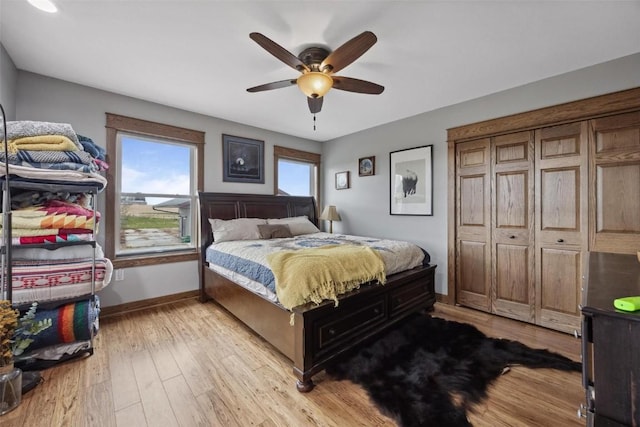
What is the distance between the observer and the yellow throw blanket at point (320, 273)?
1.87 metres

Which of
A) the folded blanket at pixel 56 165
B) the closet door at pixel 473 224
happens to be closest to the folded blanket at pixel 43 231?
the folded blanket at pixel 56 165

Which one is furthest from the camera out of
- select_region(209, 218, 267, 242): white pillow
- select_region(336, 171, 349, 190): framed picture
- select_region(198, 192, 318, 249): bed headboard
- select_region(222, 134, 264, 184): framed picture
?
select_region(336, 171, 349, 190): framed picture

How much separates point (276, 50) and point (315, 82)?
407mm

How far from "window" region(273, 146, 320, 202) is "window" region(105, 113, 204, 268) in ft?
4.41

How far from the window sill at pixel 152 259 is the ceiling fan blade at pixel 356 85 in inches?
112

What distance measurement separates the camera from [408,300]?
9.20 feet

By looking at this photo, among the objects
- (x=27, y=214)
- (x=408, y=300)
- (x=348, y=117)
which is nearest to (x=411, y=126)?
(x=348, y=117)

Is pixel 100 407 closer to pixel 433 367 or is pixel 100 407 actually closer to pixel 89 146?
pixel 89 146

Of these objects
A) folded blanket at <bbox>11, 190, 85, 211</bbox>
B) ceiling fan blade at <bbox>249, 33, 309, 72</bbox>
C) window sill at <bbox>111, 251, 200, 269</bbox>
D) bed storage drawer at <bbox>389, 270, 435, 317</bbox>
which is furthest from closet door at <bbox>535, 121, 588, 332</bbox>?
folded blanket at <bbox>11, 190, 85, 211</bbox>

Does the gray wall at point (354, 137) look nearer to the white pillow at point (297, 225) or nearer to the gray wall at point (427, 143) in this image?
the gray wall at point (427, 143)

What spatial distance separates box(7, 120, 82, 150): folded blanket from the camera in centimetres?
190

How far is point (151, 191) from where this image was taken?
340 cm

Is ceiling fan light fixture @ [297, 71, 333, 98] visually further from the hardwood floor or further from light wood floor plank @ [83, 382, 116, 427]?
light wood floor plank @ [83, 382, 116, 427]

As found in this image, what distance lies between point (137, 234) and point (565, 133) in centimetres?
496
